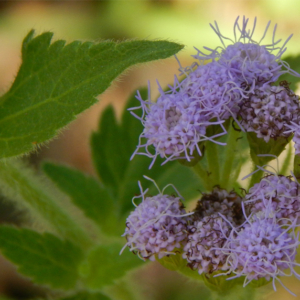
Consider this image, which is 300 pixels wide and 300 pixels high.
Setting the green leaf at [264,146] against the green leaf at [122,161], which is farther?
the green leaf at [122,161]

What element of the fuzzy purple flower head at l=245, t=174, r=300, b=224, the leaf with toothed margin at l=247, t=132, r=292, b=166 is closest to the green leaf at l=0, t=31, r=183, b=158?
the leaf with toothed margin at l=247, t=132, r=292, b=166

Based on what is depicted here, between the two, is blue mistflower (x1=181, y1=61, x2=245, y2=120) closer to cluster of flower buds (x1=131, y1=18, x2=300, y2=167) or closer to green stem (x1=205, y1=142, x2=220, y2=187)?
cluster of flower buds (x1=131, y1=18, x2=300, y2=167)

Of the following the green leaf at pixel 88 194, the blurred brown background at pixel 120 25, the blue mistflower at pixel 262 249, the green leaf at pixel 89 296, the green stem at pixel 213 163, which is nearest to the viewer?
the blue mistflower at pixel 262 249

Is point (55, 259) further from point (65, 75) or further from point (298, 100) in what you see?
point (298, 100)

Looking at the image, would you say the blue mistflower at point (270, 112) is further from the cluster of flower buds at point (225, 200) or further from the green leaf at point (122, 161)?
the green leaf at point (122, 161)

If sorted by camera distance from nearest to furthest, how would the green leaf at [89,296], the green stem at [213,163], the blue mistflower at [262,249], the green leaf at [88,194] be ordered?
the blue mistflower at [262,249]
the green stem at [213,163]
the green leaf at [89,296]
the green leaf at [88,194]

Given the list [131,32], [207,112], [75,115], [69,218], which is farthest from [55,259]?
[131,32]

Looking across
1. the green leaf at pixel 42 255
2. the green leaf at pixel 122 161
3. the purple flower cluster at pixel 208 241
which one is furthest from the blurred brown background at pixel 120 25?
the purple flower cluster at pixel 208 241
